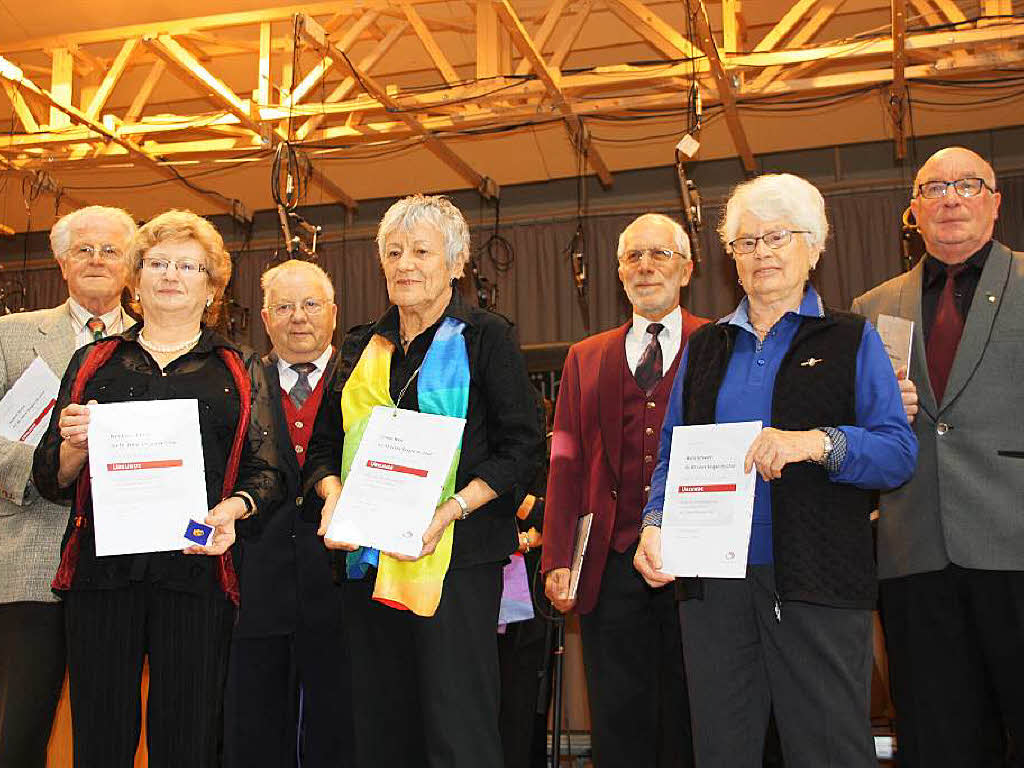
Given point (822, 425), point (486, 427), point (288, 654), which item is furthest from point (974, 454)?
point (288, 654)

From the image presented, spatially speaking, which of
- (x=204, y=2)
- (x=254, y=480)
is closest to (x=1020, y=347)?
(x=254, y=480)

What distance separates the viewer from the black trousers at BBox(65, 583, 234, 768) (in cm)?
240

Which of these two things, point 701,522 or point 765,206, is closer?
point 701,522

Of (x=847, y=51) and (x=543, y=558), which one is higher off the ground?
(x=847, y=51)

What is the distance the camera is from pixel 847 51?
246 inches

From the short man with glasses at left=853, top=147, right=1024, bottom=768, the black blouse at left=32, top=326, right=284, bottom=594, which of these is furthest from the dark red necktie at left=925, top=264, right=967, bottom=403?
the black blouse at left=32, top=326, right=284, bottom=594

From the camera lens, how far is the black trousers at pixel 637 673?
9.77 ft

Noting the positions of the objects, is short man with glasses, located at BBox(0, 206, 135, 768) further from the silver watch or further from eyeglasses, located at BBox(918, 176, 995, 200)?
eyeglasses, located at BBox(918, 176, 995, 200)

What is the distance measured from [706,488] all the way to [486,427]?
2.05 ft

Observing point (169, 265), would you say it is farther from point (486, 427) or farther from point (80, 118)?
point (80, 118)

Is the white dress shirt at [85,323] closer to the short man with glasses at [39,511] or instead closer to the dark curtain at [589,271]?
the short man with glasses at [39,511]

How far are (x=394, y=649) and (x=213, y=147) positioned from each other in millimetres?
5901

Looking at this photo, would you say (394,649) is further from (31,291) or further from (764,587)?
(31,291)

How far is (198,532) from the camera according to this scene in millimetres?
2434
